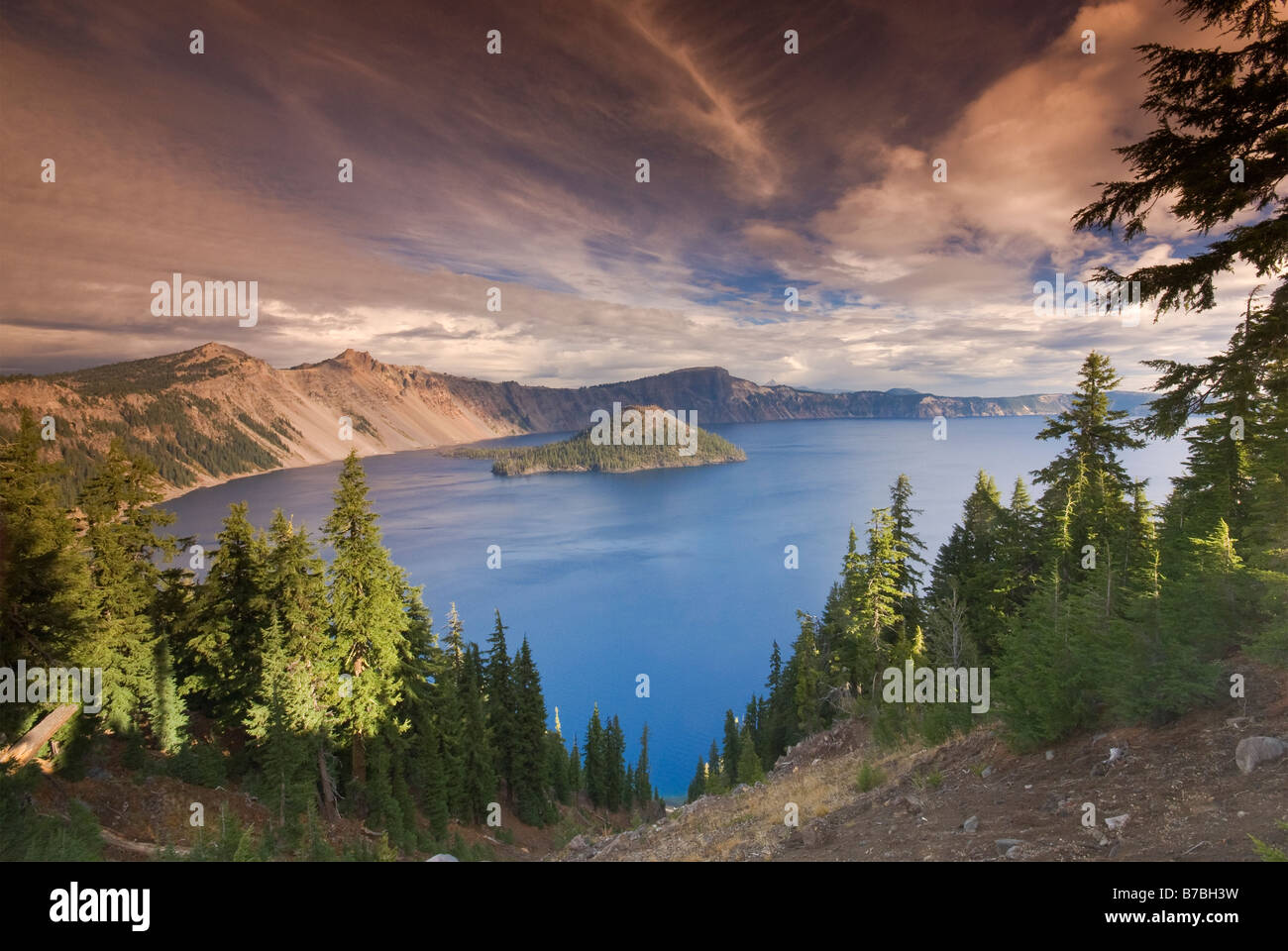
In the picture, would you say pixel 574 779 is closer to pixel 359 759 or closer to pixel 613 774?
pixel 613 774

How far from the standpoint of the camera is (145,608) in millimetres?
18062

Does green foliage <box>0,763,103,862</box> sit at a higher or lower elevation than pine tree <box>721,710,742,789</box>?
higher

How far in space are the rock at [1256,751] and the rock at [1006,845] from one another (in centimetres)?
275

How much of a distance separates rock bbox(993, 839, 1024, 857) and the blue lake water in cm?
3851

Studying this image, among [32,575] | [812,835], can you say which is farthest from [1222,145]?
[32,575]

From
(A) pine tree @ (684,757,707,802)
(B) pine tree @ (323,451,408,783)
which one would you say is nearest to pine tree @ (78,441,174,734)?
(B) pine tree @ (323,451,408,783)

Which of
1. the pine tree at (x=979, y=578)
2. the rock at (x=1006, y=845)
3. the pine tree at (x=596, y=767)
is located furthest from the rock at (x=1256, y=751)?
the pine tree at (x=596, y=767)

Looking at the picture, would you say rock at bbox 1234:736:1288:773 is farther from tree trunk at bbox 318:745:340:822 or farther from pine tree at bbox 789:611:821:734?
tree trunk at bbox 318:745:340:822

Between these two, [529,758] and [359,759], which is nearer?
[359,759]

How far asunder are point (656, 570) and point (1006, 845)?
96.1 m

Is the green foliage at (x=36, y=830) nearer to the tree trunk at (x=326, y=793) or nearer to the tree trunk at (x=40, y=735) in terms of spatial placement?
the tree trunk at (x=40, y=735)

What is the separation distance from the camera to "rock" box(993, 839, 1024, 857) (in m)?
5.82

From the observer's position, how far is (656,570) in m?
101
